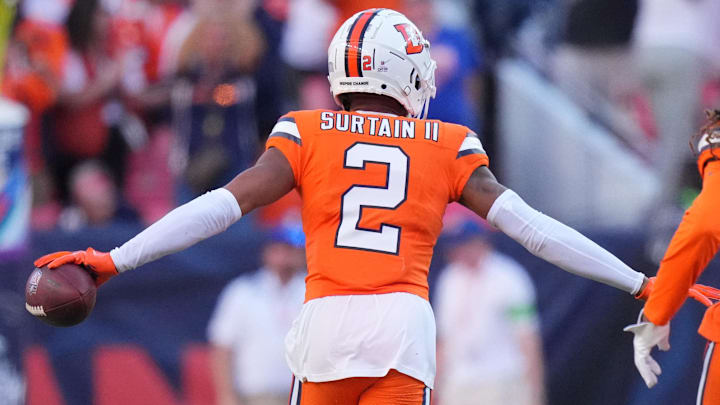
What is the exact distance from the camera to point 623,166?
8.46 meters

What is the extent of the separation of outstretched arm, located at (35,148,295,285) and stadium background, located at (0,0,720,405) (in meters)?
3.06

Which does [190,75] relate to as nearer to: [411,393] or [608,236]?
[608,236]

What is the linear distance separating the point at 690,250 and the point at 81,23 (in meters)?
5.04

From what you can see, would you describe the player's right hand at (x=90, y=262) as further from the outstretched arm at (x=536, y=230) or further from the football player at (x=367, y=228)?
the outstretched arm at (x=536, y=230)

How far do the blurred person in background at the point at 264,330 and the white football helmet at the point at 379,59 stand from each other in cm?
297

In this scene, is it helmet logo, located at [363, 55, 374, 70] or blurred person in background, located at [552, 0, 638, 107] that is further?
blurred person in background, located at [552, 0, 638, 107]

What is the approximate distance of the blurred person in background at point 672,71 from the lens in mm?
7496

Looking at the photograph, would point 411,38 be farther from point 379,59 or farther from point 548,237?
point 548,237

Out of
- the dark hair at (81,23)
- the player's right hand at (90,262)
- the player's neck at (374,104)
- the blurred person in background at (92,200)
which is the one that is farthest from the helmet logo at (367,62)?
the dark hair at (81,23)

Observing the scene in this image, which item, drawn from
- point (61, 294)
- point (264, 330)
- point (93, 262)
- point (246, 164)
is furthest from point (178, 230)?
→ point (246, 164)

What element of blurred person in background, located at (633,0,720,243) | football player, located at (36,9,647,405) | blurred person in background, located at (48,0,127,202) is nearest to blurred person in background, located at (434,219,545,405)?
blurred person in background, located at (633,0,720,243)

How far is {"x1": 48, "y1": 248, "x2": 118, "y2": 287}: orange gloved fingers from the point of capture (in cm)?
406

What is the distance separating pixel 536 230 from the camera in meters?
4.18

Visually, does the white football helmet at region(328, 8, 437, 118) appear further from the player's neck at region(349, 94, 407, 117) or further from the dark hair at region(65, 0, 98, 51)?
the dark hair at region(65, 0, 98, 51)
